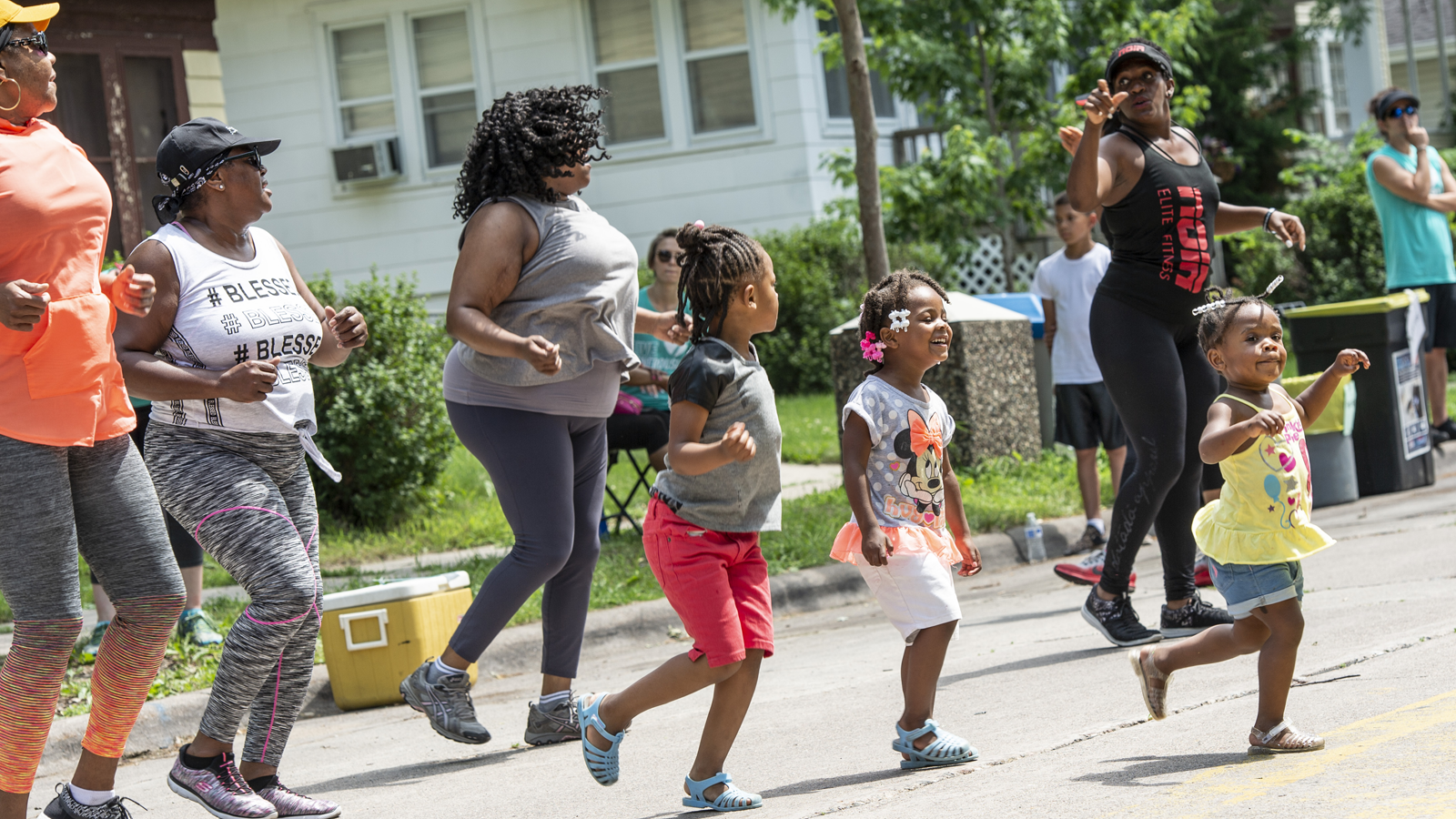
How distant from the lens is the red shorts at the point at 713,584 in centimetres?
374

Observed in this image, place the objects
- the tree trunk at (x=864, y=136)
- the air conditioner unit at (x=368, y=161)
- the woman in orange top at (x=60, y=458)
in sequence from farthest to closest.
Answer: the air conditioner unit at (x=368, y=161) → the tree trunk at (x=864, y=136) → the woman in orange top at (x=60, y=458)

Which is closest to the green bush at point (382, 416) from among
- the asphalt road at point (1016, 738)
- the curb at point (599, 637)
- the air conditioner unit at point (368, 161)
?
the curb at point (599, 637)

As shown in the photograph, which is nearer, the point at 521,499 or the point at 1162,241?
the point at 521,499

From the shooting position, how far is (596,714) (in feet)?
12.7

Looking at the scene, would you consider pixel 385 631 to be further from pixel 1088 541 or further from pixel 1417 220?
pixel 1417 220

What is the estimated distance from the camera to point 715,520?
380 cm

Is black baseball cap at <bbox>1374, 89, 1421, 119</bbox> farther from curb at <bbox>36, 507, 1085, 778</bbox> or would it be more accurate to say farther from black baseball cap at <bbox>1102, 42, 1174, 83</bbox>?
black baseball cap at <bbox>1102, 42, 1174, 83</bbox>

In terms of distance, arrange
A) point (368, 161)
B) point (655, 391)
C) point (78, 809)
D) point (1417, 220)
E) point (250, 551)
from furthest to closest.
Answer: point (368, 161) → point (1417, 220) → point (655, 391) → point (250, 551) → point (78, 809)

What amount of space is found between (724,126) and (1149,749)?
13.9 metres

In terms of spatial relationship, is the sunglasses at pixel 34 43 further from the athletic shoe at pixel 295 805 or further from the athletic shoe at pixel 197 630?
the athletic shoe at pixel 197 630

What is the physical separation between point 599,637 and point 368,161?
474 inches

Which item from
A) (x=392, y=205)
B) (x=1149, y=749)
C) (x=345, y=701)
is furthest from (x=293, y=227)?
(x=1149, y=749)

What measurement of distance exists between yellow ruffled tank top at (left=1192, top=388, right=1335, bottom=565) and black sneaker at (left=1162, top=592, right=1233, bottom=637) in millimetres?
1437

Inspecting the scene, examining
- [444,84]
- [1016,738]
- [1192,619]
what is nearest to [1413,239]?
[1192,619]
